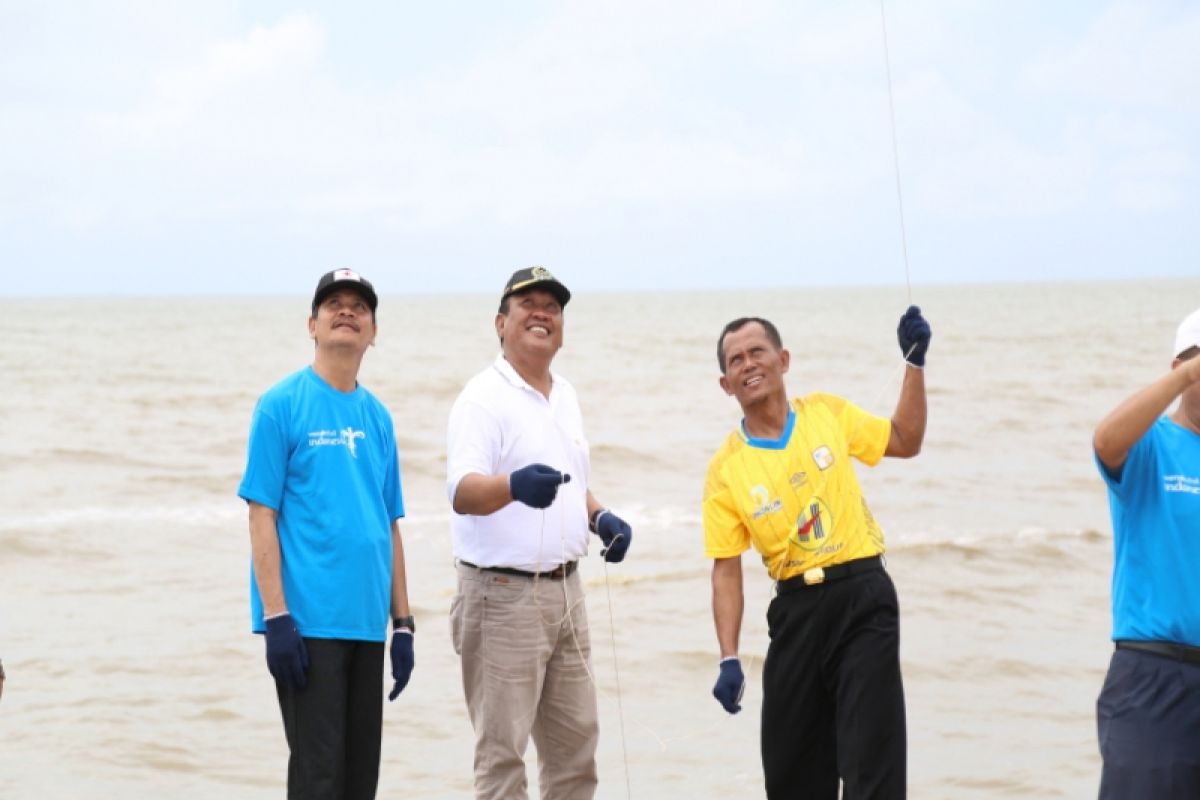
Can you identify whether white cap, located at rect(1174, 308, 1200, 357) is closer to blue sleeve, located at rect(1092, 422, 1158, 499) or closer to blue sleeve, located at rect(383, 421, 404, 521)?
blue sleeve, located at rect(1092, 422, 1158, 499)

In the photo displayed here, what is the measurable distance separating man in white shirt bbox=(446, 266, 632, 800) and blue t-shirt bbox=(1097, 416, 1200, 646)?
5.13ft

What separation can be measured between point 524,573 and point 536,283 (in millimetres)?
937

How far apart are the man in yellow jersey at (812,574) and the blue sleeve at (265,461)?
1.34m

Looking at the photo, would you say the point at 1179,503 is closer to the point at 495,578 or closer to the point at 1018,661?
the point at 495,578

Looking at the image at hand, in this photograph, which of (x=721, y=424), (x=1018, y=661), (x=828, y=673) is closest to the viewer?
(x=828, y=673)

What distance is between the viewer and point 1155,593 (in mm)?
3496

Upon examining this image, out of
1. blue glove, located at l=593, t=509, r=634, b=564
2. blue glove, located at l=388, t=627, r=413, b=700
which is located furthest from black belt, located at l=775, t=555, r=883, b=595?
blue glove, located at l=388, t=627, r=413, b=700

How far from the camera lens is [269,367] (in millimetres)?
36562

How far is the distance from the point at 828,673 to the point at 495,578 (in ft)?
3.57

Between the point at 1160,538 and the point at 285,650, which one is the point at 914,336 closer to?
the point at 1160,538

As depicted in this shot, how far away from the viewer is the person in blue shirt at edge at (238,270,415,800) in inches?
151

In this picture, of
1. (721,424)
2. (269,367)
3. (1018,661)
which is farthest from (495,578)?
(269,367)

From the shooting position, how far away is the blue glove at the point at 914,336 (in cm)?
432

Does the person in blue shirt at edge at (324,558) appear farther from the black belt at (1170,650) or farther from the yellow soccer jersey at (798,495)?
the black belt at (1170,650)
